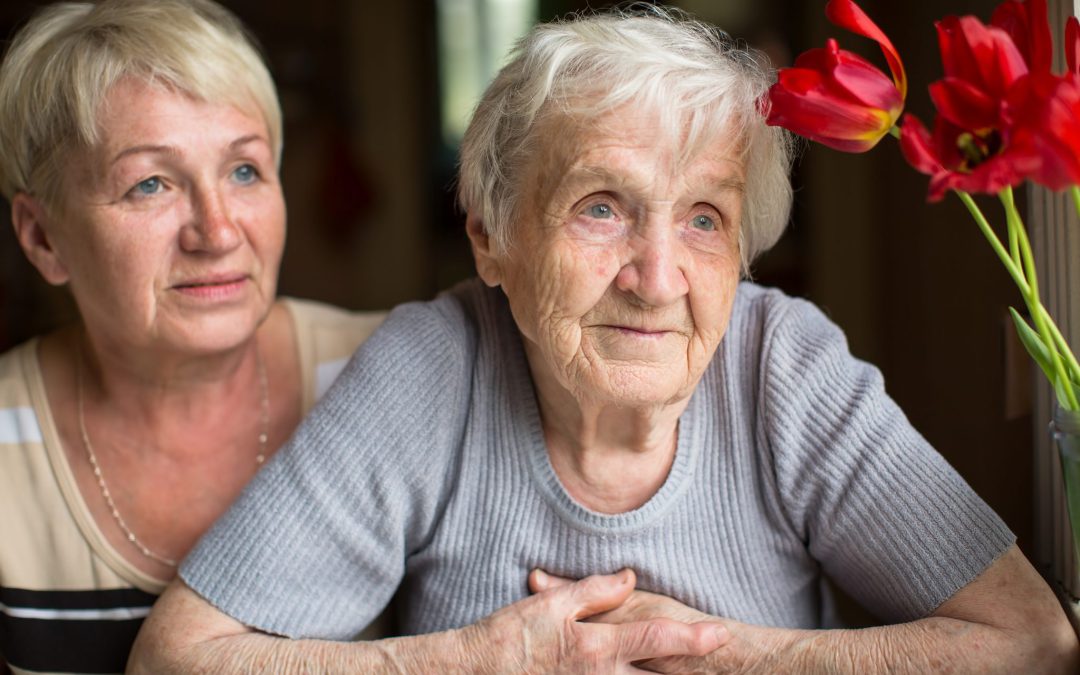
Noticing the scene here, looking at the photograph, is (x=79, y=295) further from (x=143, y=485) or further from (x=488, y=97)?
(x=488, y=97)

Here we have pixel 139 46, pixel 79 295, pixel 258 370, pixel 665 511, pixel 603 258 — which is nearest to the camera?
pixel 603 258

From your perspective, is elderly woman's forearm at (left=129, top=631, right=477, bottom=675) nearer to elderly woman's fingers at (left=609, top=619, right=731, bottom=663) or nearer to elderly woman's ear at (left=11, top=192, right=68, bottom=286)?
elderly woman's fingers at (left=609, top=619, right=731, bottom=663)

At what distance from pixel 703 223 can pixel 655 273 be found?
0.12 metres

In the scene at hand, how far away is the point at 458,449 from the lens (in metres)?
1.47

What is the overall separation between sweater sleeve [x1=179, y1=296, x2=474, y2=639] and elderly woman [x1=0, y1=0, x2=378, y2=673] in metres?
0.29

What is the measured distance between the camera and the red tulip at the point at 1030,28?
98cm

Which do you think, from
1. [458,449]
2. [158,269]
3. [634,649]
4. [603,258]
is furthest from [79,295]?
[634,649]

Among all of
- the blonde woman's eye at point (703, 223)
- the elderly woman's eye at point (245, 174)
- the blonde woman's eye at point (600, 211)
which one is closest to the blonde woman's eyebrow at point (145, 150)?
the elderly woman's eye at point (245, 174)

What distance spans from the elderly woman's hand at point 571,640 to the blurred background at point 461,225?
63 centimetres

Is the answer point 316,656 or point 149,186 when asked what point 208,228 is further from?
point 316,656

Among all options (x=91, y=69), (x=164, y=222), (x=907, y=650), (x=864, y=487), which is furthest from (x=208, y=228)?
(x=907, y=650)

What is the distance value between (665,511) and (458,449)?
0.30 m

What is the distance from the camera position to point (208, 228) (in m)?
1.56

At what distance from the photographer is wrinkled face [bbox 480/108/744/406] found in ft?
4.09
